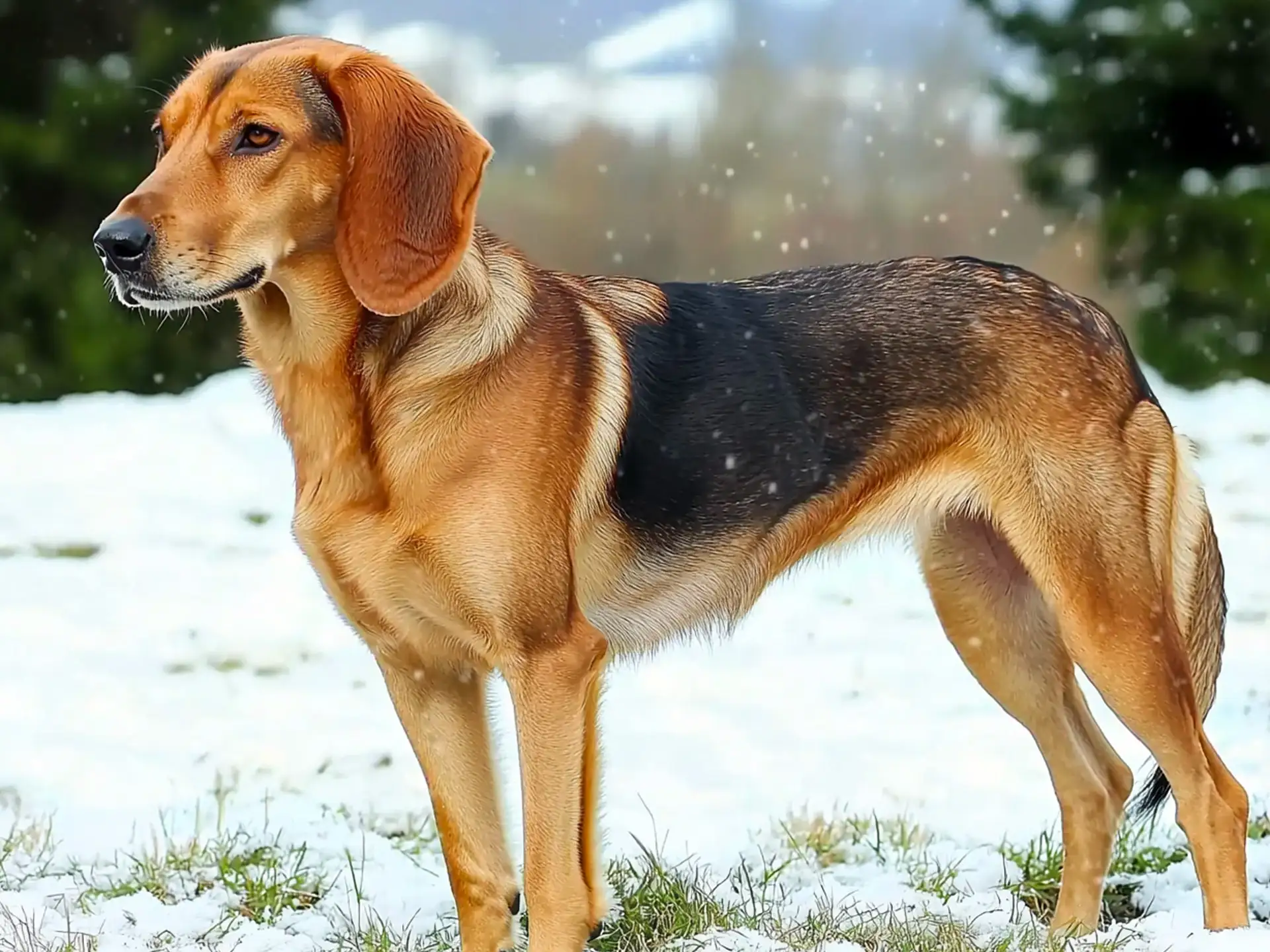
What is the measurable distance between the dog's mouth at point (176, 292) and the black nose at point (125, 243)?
3 centimetres

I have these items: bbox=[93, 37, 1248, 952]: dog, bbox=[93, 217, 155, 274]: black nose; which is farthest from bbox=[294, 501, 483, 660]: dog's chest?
bbox=[93, 217, 155, 274]: black nose

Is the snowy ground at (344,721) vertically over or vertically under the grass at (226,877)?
under

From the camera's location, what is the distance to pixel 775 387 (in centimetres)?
393

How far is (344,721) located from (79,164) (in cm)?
A: 660

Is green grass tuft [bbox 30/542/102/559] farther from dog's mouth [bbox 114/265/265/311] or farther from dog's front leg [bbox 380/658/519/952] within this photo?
dog's mouth [bbox 114/265/265/311]

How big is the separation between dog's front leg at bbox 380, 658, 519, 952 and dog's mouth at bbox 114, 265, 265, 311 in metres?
0.96

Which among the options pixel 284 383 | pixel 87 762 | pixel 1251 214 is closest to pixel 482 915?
pixel 284 383

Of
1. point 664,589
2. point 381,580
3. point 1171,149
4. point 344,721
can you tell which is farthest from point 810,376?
point 1171,149

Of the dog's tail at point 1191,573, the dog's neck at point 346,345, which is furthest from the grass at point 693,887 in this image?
the dog's neck at point 346,345

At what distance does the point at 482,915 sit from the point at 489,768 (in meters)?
0.35

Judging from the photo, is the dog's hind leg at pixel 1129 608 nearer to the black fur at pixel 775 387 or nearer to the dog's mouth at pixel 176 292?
the black fur at pixel 775 387

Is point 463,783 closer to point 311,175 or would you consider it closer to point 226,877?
point 226,877

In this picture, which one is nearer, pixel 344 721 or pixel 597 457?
pixel 597 457

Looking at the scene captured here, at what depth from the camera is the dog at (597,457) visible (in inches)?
129
